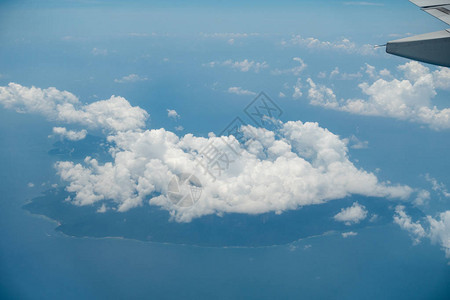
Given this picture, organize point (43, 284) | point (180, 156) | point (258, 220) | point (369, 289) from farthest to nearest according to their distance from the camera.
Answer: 1. point (258, 220)
2. point (180, 156)
3. point (369, 289)
4. point (43, 284)

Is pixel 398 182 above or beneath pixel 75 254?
beneath

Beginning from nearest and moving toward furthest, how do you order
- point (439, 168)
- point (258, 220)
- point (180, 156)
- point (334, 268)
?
point (334, 268), point (180, 156), point (258, 220), point (439, 168)

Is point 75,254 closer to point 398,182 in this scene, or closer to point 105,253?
point 105,253

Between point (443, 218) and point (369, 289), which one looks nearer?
point (369, 289)

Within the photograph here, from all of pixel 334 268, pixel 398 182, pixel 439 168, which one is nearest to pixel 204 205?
pixel 334 268

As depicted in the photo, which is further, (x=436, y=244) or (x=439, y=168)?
(x=439, y=168)

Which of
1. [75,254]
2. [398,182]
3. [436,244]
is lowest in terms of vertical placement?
[436,244]

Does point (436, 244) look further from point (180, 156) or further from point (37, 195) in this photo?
point (37, 195)

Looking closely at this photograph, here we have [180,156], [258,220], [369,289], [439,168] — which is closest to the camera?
[369,289]

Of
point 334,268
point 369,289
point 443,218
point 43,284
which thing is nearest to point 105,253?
point 43,284
